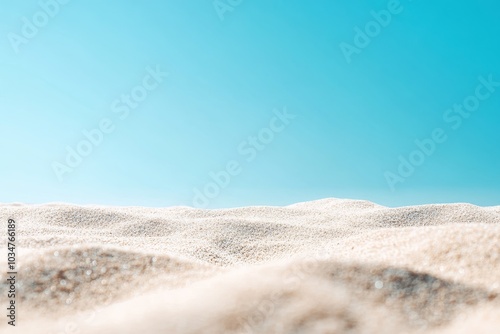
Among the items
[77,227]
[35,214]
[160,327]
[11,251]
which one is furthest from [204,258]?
[35,214]

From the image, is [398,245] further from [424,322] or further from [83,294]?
[83,294]

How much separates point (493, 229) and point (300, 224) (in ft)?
5.51

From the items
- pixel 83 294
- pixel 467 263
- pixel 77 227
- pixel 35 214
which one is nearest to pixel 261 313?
pixel 83 294

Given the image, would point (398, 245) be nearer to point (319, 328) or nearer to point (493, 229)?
point (493, 229)

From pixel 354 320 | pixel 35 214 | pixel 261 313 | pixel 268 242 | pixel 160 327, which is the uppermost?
pixel 268 242

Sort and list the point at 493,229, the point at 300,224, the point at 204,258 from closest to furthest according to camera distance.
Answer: the point at 493,229, the point at 204,258, the point at 300,224

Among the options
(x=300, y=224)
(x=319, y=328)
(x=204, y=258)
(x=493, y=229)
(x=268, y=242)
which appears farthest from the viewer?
(x=300, y=224)

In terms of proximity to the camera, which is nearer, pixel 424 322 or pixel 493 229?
pixel 424 322

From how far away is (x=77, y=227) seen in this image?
329 centimetres

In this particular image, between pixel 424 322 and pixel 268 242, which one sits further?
pixel 268 242

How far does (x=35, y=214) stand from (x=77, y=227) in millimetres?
492

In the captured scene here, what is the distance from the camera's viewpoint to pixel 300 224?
3275mm

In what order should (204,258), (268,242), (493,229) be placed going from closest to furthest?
(493,229)
(204,258)
(268,242)

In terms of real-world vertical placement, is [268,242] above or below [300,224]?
below
